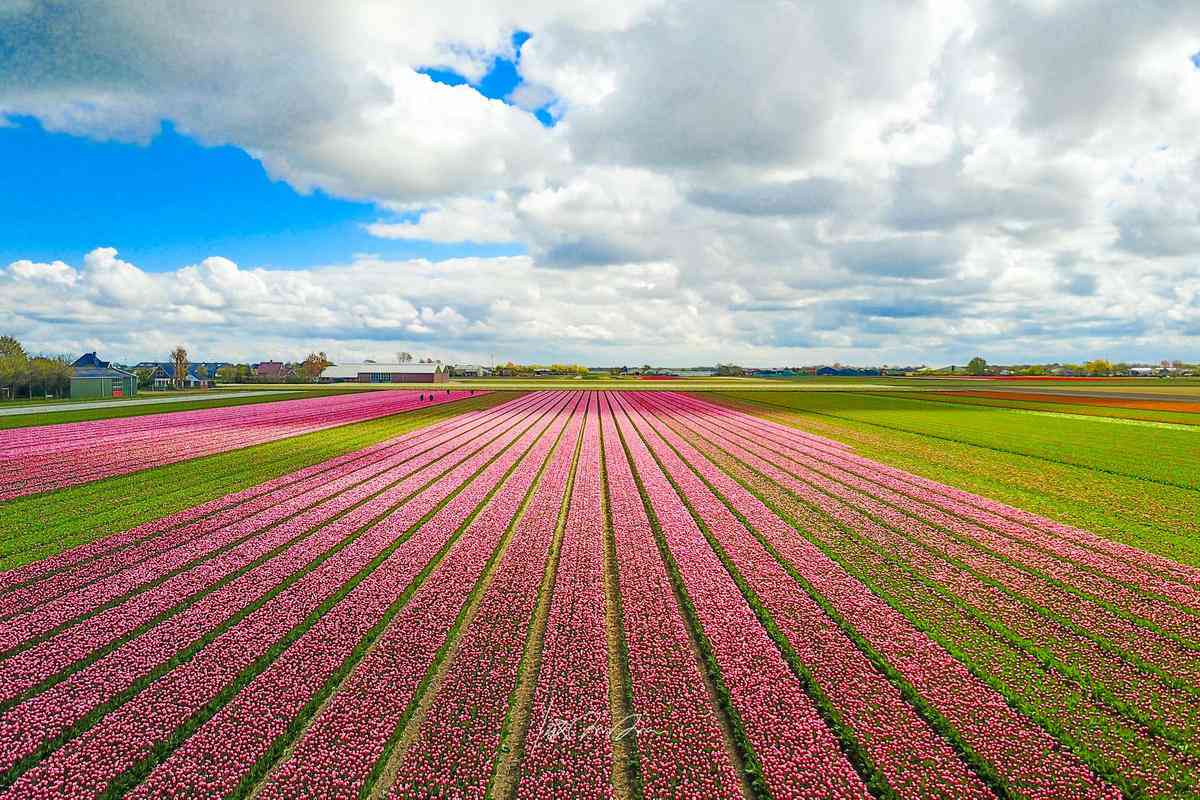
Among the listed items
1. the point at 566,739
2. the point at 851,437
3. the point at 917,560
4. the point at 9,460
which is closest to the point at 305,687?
the point at 566,739

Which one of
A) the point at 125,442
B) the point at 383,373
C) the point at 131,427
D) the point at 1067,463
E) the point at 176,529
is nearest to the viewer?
the point at 176,529

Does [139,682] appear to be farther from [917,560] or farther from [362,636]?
[917,560]

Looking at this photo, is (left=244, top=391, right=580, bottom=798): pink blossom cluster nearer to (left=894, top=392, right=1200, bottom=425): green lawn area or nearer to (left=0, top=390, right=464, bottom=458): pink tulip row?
(left=0, top=390, right=464, bottom=458): pink tulip row

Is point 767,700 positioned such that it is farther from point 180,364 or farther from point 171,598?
point 180,364

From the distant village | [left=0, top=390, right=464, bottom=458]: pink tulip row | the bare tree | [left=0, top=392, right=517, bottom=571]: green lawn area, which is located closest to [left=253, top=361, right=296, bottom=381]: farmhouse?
the distant village

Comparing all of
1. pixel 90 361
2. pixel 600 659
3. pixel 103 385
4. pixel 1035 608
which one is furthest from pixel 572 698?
pixel 90 361

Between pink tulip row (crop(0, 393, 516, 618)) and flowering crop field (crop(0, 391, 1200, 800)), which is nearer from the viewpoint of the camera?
flowering crop field (crop(0, 391, 1200, 800))
